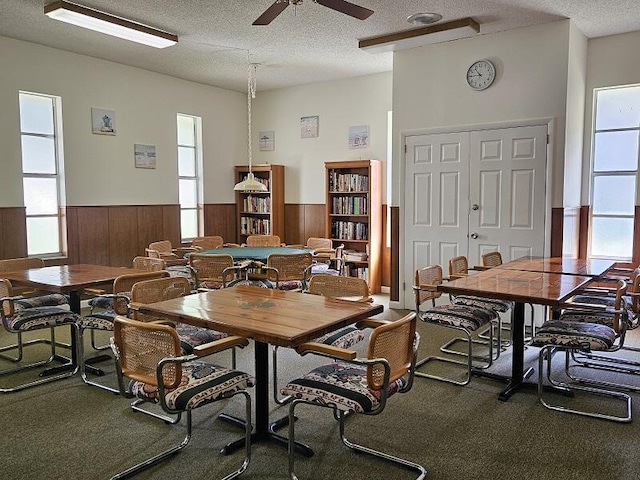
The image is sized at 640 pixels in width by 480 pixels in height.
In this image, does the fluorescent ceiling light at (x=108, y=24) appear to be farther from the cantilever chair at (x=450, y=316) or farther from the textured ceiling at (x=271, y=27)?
the cantilever chair at (x=450, y=316)

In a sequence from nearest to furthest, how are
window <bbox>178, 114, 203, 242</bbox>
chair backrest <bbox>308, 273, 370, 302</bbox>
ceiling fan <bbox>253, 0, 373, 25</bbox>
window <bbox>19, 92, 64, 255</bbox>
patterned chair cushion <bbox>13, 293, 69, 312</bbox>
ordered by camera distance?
chair backrest <bbox>308, 273, 370, 302</bbox>
ceiling fan <bbox>253, 0, 373, 25</bbox>
patterned chair cushion <bbox>13, 293, 69, 312</bbox>
window <bbox>19, 92, 64, 255</bbox>
window <bbox>178, 114, 203, 242</bbox>

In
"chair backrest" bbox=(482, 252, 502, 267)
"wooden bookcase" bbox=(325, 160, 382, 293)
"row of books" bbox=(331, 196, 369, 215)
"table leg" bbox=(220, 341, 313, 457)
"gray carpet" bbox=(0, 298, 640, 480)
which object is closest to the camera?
"gray carpet" bbox=(0, 298, 640, 480)

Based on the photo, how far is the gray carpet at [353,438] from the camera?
2.71 m

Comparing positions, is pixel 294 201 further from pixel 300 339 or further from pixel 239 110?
pixel 300 339

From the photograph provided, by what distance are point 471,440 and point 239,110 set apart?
6.64 metres

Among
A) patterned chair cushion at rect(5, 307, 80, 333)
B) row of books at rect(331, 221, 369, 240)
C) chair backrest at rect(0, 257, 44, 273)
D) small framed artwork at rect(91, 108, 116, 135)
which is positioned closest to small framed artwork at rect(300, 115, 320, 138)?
row of books at rect(331, 221, 369, 240)

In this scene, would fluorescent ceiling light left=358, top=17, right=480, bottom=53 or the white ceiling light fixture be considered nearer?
fluorescent ceiling light left=358, top=17, right=480, bottom=53

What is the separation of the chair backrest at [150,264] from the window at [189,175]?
2.94 metres

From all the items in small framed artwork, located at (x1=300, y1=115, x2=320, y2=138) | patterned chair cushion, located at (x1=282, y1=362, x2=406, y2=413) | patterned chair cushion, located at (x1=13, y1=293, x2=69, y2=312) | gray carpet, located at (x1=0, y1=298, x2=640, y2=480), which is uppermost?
small framed artwork, located at (x1=300, y1=115, x2=320, y2=138)

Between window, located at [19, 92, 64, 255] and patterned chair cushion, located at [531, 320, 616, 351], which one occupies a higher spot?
window, located at [19, 92, 64, 255]

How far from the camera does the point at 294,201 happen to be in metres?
8.27

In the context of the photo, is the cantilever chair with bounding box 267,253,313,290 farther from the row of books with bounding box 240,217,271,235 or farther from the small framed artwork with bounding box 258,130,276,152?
the small framed artwork with bounding box 258,130,276,152

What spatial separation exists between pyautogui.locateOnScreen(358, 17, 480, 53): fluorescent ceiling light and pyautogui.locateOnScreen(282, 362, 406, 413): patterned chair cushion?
3.90 m

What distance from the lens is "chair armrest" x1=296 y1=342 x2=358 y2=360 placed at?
238 cm
